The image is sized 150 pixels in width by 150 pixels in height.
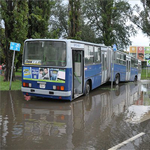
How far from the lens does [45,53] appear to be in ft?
31.4

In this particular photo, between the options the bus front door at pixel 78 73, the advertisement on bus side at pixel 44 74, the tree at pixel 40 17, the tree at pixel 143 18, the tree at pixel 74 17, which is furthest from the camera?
the tree at pixel 143 18

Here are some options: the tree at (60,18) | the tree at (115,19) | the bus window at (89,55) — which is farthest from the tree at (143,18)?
the bus window at (89,55)

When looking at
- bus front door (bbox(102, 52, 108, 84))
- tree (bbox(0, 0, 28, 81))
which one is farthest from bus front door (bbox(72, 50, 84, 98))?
tree (bbox(0, 0, 28, 81))

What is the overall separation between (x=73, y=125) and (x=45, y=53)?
4136mm

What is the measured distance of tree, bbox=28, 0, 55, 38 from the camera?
19.4 meters

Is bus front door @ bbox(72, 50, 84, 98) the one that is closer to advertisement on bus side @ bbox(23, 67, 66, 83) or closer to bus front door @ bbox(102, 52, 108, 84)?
advertisement on bus side @ bbox(23, 67, 66, 83)

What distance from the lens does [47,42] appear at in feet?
31.6

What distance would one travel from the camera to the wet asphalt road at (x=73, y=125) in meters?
4.93

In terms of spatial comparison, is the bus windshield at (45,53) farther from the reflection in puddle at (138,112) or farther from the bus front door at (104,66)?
the bus front door at (104,66)

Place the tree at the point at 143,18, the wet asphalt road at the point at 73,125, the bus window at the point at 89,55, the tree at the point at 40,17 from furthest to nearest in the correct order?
the tree at the point at 143,18 < the tree at the point at 40,17 < the bus window at the point at 89,55 < the wet asphalt road at the point at 73,125

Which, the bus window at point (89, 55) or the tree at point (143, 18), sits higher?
the tree at point (143, 18)

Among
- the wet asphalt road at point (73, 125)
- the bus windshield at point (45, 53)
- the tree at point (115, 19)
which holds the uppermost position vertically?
the tree at point (115, 19)

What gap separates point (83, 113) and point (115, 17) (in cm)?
3162

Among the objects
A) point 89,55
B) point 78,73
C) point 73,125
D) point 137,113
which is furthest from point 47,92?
point 137,113
